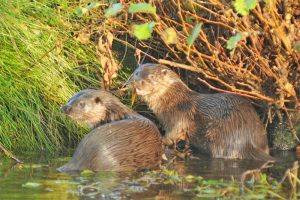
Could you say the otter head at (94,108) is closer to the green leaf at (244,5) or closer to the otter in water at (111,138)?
the otter in water at (111,138)

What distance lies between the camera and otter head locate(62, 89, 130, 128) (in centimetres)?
630

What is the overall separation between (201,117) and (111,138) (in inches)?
52.2

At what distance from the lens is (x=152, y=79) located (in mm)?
6926

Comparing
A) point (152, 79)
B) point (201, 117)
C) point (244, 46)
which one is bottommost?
point (201, 117)

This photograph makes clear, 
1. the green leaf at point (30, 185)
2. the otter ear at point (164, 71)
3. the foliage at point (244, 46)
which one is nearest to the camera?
the green leaf at point (30, 185)

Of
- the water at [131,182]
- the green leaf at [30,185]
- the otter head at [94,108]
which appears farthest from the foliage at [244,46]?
the green leaf at [30,185]

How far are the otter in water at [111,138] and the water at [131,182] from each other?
0.45ft

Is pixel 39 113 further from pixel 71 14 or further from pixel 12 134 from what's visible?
pixel 71 14

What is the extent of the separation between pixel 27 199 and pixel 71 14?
327cm

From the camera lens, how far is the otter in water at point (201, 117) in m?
6.50

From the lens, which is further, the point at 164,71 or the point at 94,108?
the point at 164,71

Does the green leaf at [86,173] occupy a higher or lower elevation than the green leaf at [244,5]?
lower

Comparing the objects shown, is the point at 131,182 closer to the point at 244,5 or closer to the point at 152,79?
the point at 244,5

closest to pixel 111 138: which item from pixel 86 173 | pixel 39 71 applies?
pixel 86 173
